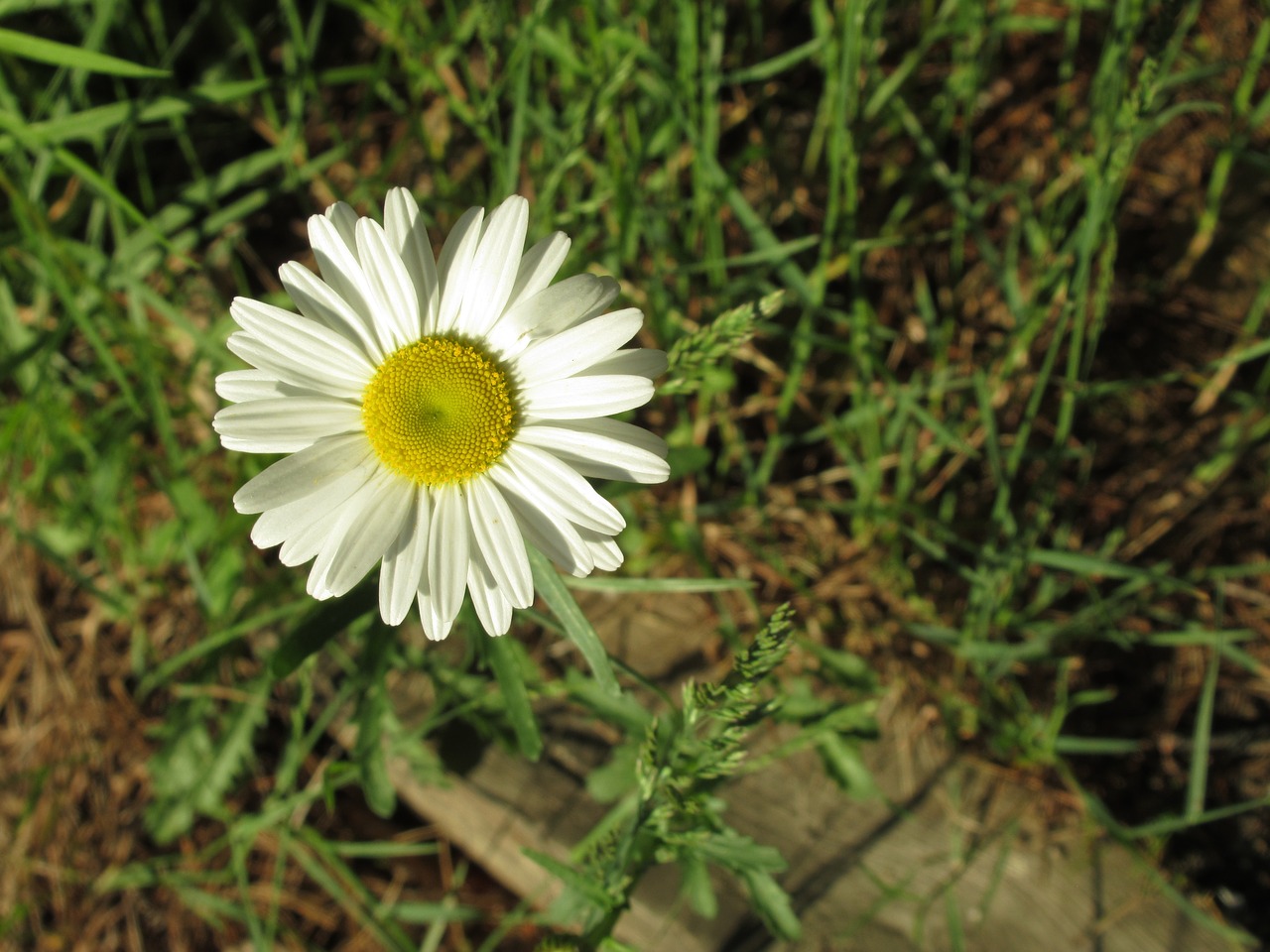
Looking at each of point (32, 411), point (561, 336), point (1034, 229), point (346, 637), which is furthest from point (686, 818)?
point (32, 411)

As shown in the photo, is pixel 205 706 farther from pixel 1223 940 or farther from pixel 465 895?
pixel 1223 940

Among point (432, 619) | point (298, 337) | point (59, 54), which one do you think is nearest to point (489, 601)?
point (432, 619)

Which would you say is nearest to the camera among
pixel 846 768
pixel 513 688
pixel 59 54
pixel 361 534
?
pixel 361 534

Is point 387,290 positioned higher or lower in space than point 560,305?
higher

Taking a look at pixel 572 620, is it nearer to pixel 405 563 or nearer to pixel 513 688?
pixel 513 688

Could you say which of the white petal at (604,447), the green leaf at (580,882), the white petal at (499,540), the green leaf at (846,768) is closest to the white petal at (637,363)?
the white petal at (604,447)

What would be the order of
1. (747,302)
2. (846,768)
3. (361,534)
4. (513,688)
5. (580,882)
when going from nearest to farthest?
(361,534) → (580,882) → (513,688) → (846,768) → (747,302)

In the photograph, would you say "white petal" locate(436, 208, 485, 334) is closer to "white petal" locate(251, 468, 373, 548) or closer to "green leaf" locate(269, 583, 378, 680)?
"white petal" locate(251, 468, 373, 548)

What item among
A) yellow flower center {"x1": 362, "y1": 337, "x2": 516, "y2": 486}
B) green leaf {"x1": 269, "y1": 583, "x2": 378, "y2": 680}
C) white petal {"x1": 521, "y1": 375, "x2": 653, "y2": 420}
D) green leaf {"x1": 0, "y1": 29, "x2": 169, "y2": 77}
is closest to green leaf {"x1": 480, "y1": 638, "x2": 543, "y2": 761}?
green leaf {"x1": 269, "y1": 583, "x2": 378, "y2": 680}
